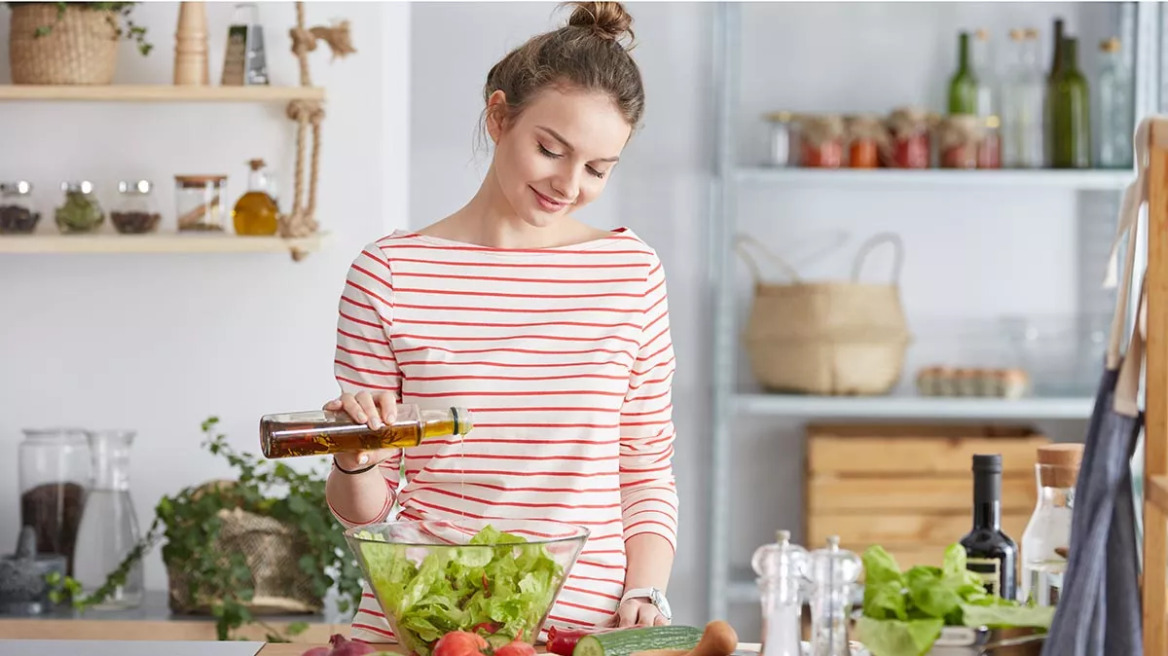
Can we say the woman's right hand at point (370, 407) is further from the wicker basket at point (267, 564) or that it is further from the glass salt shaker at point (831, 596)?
the wicker basket at point (267, 564)

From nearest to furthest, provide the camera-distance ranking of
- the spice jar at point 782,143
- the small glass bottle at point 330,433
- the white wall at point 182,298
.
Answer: the small glass bottle at point 330,433, the white wall at point 182,298, the spice jar at point 782,143

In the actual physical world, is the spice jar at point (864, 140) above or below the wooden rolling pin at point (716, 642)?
above

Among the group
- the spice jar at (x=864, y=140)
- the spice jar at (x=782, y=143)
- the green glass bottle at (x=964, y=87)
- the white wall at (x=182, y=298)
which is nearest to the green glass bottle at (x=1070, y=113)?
the green glass bottle at (x=964, y=87)

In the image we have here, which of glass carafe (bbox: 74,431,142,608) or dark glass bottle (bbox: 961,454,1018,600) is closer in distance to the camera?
dark glass bottle (bbox: 961,454,1018,600)

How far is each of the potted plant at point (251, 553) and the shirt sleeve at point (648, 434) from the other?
1.15 m

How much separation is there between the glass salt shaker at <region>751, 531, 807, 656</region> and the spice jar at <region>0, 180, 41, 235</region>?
217cm

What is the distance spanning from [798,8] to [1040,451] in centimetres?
253

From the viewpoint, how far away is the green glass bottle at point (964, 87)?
3531 millimetres

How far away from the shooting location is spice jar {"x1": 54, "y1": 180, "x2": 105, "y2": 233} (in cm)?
280

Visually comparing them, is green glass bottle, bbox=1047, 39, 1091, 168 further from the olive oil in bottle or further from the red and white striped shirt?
the red and white striped shirt

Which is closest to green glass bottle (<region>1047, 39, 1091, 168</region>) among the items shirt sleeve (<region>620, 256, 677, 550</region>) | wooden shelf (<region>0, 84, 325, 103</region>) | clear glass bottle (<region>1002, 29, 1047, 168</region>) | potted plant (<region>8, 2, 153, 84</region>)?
clear glass bottle (<region>1002, 29, 1047, 168</region>)

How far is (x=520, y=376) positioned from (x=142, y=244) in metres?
1.52

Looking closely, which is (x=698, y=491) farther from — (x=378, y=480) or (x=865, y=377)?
(x=378, y=480)

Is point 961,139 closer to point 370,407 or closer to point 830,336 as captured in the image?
point 830,336
